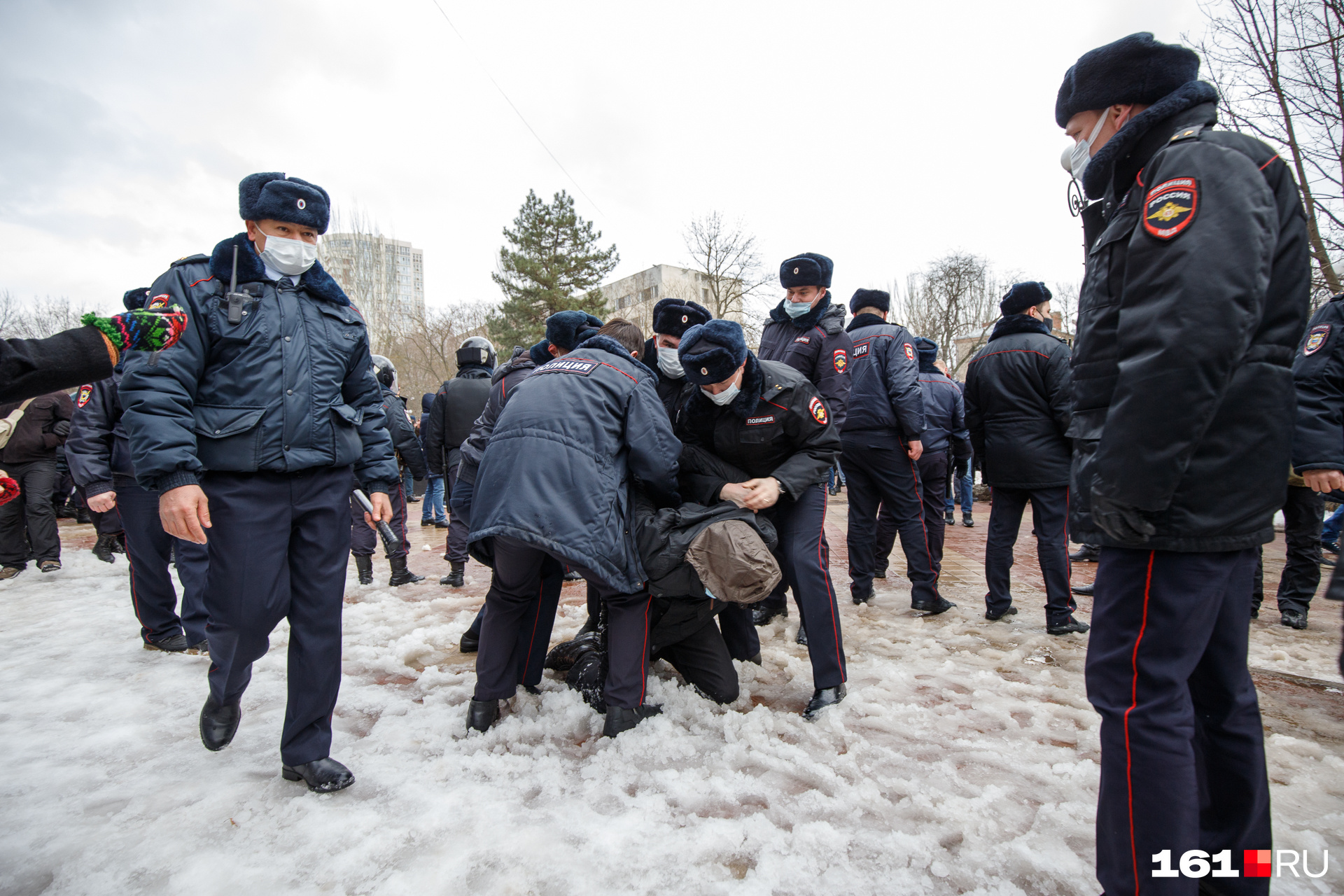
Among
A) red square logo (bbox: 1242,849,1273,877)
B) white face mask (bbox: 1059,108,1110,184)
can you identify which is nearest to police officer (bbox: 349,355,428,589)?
white face mask (bbox: 1059,108,1110,184)

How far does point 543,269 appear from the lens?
94.9 feet

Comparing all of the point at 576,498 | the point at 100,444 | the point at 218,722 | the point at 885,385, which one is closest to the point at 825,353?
the point at 885,385

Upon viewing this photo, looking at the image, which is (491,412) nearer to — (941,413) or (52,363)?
(52,363)

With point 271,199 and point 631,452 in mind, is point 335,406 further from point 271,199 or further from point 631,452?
point 631,452

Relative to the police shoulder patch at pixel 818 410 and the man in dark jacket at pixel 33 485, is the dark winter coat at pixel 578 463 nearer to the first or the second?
the police shoulder patch at pixel 818 410

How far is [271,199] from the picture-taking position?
2.39m

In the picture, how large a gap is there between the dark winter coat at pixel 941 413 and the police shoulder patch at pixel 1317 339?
7.57 feet

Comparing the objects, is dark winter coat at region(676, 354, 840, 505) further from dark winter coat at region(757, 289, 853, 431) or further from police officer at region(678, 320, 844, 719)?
dark winter coat at region(757, 289, 853, 431)

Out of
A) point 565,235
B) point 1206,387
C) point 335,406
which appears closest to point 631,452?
point 335,406

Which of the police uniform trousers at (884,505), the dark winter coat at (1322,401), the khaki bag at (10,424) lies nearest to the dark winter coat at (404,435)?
the khaki bag at (10,424)

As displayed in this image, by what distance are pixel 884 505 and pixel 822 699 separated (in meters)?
2.25

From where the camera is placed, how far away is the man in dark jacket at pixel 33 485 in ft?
21.0

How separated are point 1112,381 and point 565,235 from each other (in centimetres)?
3002

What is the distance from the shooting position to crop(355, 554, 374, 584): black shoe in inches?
228
